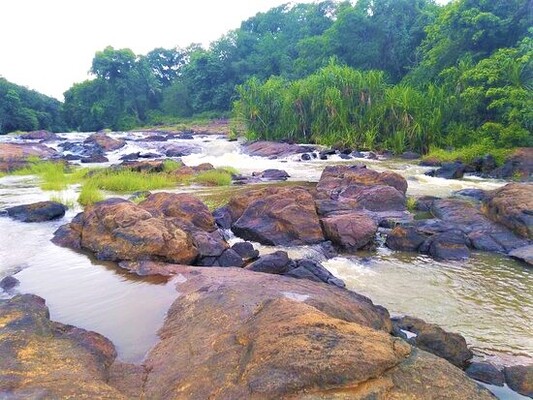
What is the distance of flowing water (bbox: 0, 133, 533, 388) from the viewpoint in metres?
4.71

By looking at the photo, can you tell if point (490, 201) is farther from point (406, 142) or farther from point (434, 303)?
point (406, 142)

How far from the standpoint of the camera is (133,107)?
60.2 metres

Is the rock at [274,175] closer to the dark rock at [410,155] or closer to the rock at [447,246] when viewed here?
the dark rock at [410,155]

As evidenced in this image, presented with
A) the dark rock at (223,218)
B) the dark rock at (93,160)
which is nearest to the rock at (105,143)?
the dark rock at (93,160)

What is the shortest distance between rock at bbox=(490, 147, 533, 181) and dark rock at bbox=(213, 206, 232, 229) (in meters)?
11.3

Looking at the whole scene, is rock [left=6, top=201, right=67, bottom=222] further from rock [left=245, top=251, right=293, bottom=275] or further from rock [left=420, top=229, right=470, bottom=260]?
rock [left=420, top=229, right=470, bottom=260]

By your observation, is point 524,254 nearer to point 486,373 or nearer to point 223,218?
point 486,373

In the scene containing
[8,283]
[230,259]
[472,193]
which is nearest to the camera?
[8,283]

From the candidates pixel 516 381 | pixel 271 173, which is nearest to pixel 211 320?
pixel 516 381

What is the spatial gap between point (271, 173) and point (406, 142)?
933cm

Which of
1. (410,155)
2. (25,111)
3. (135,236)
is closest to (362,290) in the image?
(135,236)

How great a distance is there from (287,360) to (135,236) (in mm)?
4537

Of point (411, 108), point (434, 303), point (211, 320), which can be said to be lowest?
point (434, 303)

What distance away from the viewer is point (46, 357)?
345 centimetres
